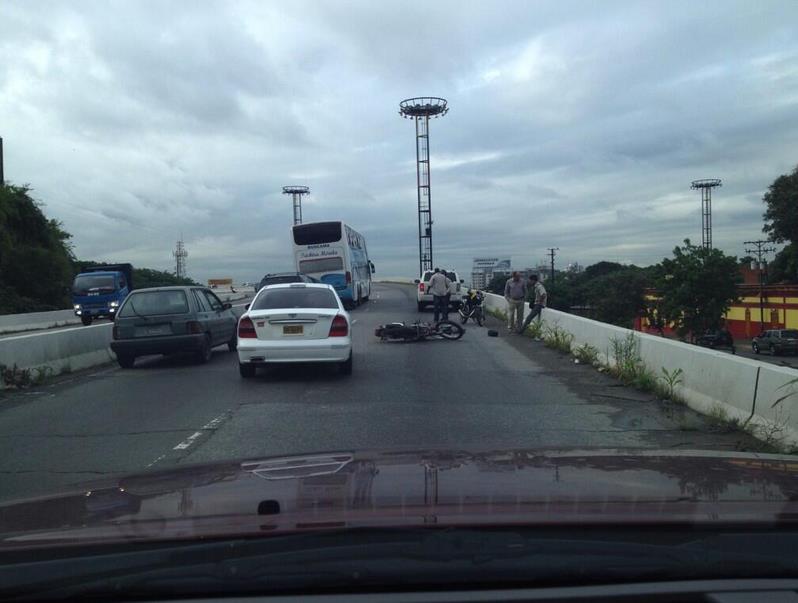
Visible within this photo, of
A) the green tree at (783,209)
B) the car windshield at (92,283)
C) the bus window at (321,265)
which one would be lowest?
the car windshield at (92,283)

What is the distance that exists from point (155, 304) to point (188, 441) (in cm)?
734

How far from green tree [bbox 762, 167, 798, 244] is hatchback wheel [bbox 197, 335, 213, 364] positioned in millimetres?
49701

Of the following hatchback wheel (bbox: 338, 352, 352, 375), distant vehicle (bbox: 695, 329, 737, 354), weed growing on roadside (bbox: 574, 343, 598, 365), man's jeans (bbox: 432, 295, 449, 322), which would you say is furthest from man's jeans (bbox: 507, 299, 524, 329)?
distant vehicle (bbox: 695, 329, 737, 354)

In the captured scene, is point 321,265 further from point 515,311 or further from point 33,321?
point 33,321

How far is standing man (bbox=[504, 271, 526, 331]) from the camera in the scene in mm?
21594

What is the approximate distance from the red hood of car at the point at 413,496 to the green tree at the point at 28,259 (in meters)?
47.1

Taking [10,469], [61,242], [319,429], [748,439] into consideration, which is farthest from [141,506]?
[61,242]

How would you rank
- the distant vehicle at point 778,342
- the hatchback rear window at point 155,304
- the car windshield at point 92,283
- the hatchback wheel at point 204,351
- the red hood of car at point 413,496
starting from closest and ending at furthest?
1. the red hood of car at point 413,496
2. the hatchback rear window at point 155,304
3. the hatchback wheel at point 204,351
4. the car windshield at point 92,283
5. the distant vehicle at point 778,342

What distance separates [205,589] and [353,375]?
1079 cm

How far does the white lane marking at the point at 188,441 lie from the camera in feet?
26.3

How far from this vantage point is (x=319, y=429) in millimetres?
8758

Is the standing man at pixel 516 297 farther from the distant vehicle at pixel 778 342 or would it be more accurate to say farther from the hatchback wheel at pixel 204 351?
the distant vehicle at pixel 778 342

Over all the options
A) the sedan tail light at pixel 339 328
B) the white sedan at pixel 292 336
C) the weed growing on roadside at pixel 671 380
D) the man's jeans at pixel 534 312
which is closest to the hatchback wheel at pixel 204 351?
the white sedan at pixel 292 336

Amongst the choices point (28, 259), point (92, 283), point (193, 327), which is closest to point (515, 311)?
point (193, 327)
